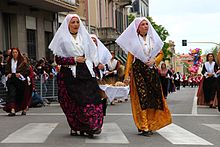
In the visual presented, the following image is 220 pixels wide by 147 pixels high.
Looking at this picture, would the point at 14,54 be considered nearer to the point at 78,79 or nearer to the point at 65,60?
the point at 65,60

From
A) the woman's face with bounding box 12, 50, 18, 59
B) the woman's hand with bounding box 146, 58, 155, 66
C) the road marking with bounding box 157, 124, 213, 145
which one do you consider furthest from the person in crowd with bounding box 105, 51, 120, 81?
the woman's hand with bounding box 146, 58, 155, 66

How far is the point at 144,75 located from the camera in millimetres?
9484

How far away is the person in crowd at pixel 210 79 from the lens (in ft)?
57.7

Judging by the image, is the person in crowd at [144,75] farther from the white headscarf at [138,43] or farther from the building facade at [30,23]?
the building facade at [30,23]

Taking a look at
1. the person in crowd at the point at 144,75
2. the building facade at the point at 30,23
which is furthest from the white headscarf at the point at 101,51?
the building facade at the point at 30,23

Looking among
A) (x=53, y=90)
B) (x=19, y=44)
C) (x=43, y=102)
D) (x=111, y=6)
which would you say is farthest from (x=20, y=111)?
(x=111, y=6)

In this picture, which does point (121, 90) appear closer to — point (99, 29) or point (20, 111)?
point (20, 111)

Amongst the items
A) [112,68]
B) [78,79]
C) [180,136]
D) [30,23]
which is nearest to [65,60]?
[78,79]

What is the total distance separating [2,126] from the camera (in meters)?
11.0

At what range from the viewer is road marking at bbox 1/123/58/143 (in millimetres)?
8500

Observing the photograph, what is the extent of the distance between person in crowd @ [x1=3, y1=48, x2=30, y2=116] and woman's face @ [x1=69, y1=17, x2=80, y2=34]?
5.15 m

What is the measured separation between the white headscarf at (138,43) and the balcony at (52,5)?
1717cm

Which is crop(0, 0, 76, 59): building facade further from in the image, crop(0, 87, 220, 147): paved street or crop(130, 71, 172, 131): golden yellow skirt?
crop(130, 71, 172, 131): golden yellow skirt

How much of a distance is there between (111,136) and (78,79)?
1.08 meters
